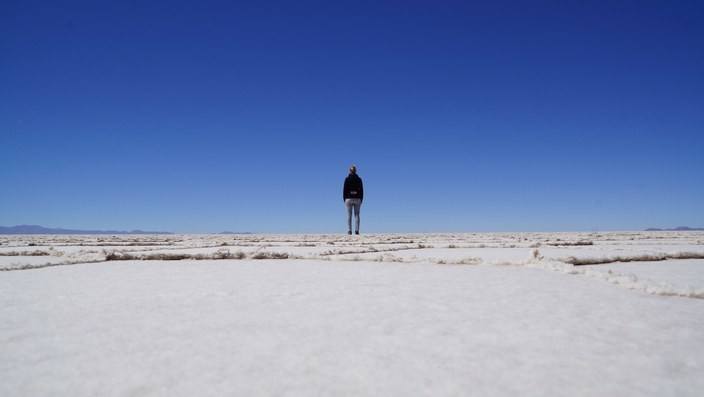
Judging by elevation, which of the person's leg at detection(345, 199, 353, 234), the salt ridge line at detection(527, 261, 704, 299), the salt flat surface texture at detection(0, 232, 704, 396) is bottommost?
the salt flat surface texture at detection(0, 232, 704, 396)

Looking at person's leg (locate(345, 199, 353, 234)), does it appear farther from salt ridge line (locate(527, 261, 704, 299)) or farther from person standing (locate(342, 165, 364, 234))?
salt ridge line (locate(527, 261, 704, 299))

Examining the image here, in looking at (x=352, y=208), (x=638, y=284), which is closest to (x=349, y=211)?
(x=352, y=208)

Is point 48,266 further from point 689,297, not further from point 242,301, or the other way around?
point 689,297

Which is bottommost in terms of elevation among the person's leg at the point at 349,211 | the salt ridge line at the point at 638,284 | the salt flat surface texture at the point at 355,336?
the salt flat surface texture at the point at 355,336

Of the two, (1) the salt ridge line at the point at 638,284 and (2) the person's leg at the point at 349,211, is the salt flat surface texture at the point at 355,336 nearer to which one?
(1) the salt ridge line at the point at 638,284

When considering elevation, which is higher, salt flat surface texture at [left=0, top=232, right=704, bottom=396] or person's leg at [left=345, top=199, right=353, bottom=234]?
person's leg at [left=345, top=199, right=353, bottom=234]

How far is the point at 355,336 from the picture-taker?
879 mm

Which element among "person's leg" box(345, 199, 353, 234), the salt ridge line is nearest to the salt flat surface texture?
the salt ridge line

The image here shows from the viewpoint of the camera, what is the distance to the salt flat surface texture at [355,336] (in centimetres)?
65

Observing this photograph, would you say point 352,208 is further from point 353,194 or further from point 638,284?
point 638,284

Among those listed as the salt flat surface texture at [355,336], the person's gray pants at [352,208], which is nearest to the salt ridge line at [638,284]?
the salt flat surface texture at [355,336]

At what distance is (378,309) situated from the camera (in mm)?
1118

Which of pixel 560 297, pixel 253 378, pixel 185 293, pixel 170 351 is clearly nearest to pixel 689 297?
pixel 560 297

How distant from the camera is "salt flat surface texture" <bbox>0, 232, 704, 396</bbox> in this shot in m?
0.65
